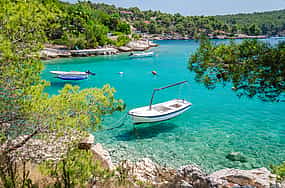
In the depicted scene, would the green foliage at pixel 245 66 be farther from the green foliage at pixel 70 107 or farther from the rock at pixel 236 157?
the rock at pixel 236 157

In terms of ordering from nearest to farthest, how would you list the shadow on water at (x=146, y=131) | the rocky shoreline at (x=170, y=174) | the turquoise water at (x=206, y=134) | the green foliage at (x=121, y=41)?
the rocky shoreline at (x=170, y=174) → the turquoise water at (x=206, y=134) → the shadow on water at (x=146, y=131) → the green foliage at (x=121, y=41)

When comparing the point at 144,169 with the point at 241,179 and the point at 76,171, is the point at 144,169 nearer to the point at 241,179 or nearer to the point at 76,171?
the point at 241,179

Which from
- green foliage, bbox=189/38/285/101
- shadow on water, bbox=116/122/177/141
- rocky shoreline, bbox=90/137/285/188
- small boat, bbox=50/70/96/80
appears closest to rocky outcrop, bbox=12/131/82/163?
rocky shoreline, bbox=90/137/285/188

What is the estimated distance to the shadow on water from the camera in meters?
13.3

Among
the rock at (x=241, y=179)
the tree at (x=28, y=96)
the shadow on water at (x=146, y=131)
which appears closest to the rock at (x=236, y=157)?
the rock at (x=241, y=179)

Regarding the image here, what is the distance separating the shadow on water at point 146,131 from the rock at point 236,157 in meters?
4.10

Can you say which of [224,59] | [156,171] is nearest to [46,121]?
[224,59]

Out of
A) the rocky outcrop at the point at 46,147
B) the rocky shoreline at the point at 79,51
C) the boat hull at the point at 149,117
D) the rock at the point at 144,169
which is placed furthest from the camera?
the rocky shoreline at the point at 79,51

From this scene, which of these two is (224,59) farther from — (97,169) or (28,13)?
(28,13)

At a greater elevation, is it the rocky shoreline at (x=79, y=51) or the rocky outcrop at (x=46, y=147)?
the rocky shoreline at (x=79, y=51)

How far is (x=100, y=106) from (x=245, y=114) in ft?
46.8

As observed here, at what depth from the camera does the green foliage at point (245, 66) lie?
204 inches

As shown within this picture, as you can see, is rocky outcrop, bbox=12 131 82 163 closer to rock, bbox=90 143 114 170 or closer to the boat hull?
rock, bbox=90 143 114 170

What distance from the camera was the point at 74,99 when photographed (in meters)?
5.32
